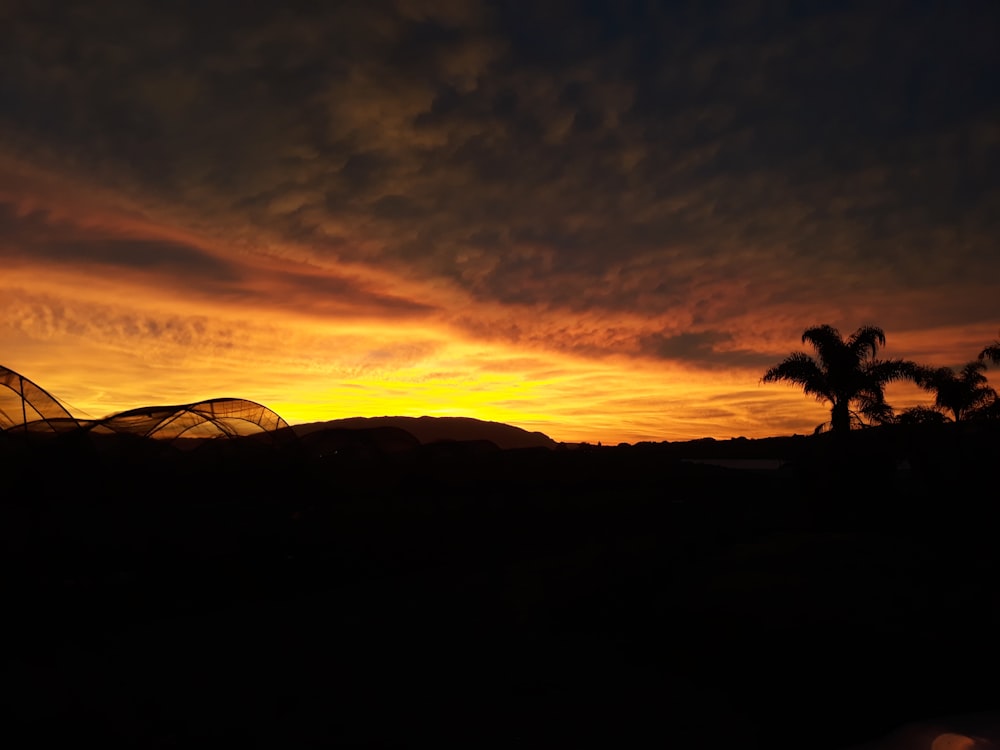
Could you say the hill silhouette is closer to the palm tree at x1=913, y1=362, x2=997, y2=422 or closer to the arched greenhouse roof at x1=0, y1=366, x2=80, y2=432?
the palm tree at x1=913, y1=362, x2=997, y2=422

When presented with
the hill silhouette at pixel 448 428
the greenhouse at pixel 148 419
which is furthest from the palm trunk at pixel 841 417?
the hill silhouette at pixel 448 428

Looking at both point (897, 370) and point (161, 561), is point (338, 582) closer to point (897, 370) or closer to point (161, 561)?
point (161, 561)

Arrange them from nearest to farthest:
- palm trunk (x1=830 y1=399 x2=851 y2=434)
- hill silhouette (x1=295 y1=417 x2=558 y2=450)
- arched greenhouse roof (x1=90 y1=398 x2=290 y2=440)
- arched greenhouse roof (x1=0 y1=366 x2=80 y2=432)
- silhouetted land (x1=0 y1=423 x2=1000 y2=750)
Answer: silhouetted land (x1=0 y1=423 x2=1000 y2=750) → arched greenhouse roof (x1=0 y1=366 x2=80 y2=432) → arched greenhouse roof (x1=90 y1=398 x2=290 y2=440) → palm trunk (x1=830 y1=399 x2=851 y2=434) → hill silhouette (x1=295 y1=417 x2=558 y2=450)

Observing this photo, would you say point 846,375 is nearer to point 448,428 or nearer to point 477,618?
point 477,618

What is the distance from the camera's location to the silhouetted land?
237 inches

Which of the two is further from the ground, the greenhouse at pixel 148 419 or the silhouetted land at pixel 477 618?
the greenhouse at pixel 148 419

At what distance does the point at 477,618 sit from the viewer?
930 centimetres

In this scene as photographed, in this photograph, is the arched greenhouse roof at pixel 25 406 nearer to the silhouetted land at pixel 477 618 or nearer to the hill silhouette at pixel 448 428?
the silhouetted land at pixel 477 618

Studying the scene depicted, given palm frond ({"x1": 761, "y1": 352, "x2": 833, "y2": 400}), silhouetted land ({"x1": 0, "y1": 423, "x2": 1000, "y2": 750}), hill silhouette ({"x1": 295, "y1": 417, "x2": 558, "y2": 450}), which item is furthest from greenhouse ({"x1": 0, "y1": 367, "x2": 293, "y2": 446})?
hill silhouette ({"x1": 295, "y1": 417, "x2": 558, "y2": 450})

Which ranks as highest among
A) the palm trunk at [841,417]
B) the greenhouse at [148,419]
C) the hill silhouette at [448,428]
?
the hill silhouette at [448,428]

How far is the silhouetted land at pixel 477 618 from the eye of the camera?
6023 millimetres

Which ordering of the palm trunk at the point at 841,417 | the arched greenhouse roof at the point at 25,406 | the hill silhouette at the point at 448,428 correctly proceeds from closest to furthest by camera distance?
the arched greenhouse roof at the point at 25,406 → the palm trunk at the point at 841,417 → the hill silhouette at the point at 448,428

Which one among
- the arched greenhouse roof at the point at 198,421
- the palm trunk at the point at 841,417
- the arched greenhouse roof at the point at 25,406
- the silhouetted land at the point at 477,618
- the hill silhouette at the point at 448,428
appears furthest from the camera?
the hill silhouette at the point at 448,428

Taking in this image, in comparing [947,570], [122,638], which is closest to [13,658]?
[122,638]
